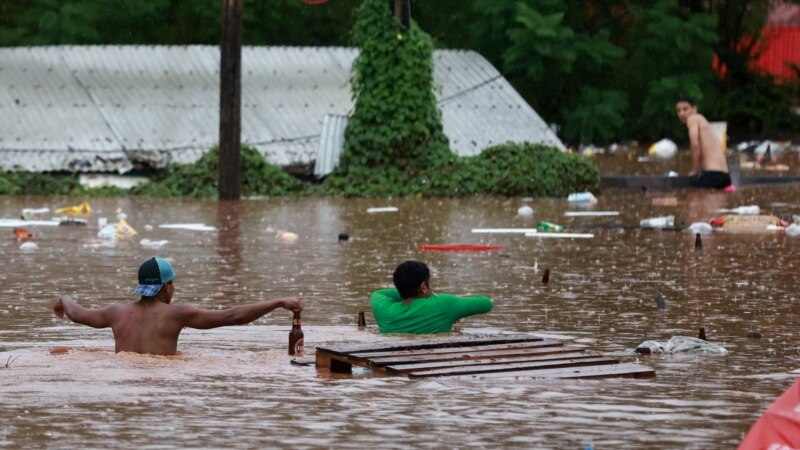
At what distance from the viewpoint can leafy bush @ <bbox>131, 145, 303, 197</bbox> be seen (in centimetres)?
2797

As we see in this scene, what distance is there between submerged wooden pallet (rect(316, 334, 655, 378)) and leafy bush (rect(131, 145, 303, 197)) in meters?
17.9

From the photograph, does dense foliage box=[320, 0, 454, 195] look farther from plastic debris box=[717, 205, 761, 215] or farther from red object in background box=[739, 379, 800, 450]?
red object in background box=[739, 379, 800, 450]

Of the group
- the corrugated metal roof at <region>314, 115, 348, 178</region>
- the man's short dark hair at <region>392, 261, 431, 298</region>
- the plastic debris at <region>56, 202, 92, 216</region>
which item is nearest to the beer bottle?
the man's short dark hair at <region>392, 261, 431, 298</region>

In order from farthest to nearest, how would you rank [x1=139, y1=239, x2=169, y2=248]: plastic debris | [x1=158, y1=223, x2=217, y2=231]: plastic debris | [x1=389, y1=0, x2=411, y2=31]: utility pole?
1. [x1=389, y1=0, x2=411, y2=31]: utility pole
2. [x1=158, y1=223, x2=217, y2=231]: plastic debris
3. [x1=139, y1=239, x2=169, y2=248]: plastic debris

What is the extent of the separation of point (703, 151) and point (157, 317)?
16162mm

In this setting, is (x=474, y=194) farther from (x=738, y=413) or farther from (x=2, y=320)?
(x=738, y=413)

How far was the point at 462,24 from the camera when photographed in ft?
129

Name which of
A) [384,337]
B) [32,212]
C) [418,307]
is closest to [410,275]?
[418,307]

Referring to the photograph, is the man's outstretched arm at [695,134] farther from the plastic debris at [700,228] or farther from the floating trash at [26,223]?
the floating trash at [26,223]

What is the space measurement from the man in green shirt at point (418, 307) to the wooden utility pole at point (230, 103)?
1529cm

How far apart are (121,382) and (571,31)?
2721cm

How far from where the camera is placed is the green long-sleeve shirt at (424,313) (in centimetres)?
1124

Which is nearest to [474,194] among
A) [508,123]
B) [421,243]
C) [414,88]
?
[414,88]

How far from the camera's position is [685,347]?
10555mm
